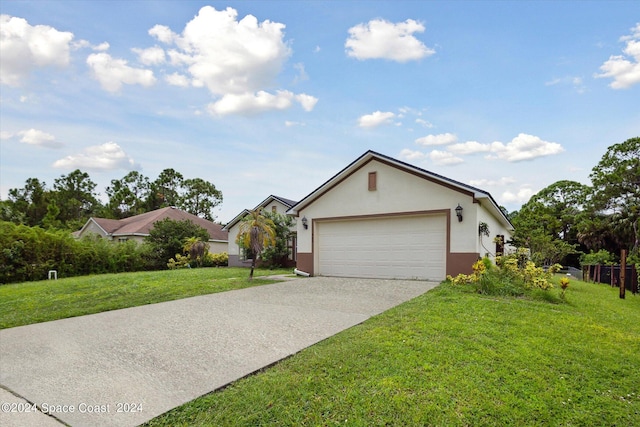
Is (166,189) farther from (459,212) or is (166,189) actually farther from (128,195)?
(459,212)

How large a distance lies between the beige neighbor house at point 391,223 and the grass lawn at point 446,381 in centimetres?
566

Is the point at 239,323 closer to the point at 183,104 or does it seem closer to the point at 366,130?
the point at 183,104

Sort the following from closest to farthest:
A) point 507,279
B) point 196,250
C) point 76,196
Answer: point 507,279
point 196,250
point 76,196

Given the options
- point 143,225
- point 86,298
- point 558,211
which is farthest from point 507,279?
point 558,211

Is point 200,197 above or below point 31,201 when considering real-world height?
above

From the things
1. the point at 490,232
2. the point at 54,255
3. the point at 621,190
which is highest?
the point at 621,190

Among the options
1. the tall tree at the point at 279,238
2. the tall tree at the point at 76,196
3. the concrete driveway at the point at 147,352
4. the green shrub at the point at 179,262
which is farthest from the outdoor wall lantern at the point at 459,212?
the tall tree at the point at 76,196

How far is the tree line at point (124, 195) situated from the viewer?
37750 millimetres

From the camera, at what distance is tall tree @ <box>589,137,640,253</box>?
915 inches

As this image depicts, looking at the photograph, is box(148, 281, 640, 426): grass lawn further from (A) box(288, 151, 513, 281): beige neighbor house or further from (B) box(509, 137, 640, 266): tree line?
(B) box(509, 137, 640, 266): tree line

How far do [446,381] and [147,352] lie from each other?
360 cm

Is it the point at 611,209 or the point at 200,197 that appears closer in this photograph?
the point at 611,209

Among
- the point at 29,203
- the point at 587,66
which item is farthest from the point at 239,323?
the point at 29,203

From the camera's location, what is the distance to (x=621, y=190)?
77.9 ft
